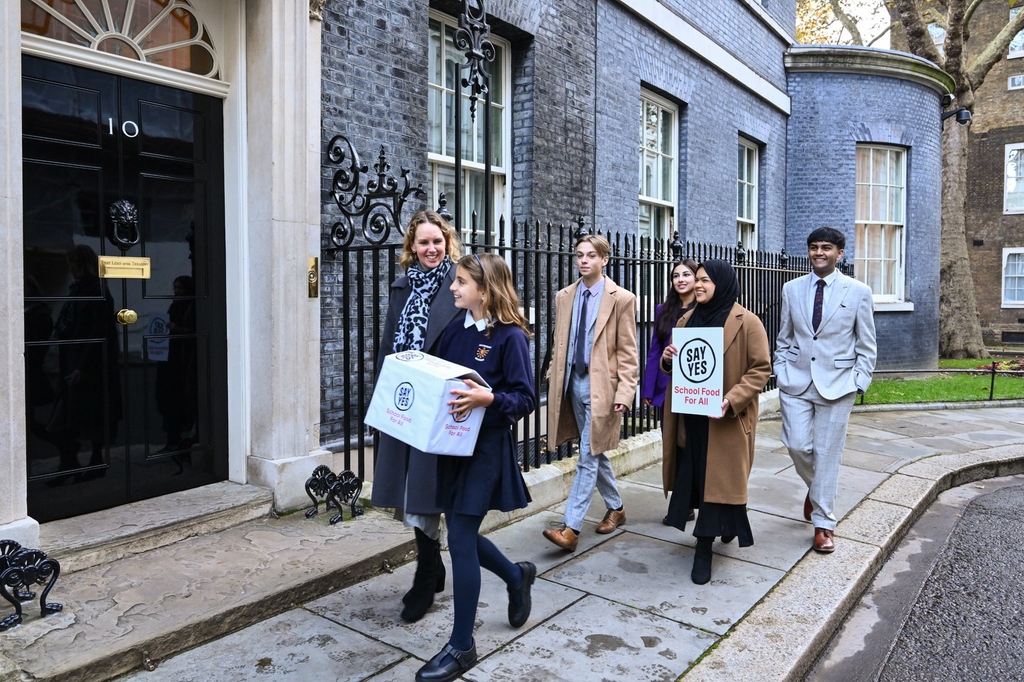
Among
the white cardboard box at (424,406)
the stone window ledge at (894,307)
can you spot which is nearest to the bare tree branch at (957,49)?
the stone window ledge at (894,307)

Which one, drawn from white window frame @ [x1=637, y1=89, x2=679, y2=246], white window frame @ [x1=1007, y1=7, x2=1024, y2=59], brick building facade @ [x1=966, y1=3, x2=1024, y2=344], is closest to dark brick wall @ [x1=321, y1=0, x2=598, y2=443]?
white window frame @ [x1=637, y1=89, x2=679, y2=246]

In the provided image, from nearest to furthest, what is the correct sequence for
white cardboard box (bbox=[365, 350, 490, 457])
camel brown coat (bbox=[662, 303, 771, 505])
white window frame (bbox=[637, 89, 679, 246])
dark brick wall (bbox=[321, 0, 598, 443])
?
white cardboard box (bbox=[365, 350, 490, 457])
camel brown coat (bbox=[662, 303, 771, 505])
dark brick wall (bbox=[321, 0, 598, 443])
white window frame (bbox=[637, 89, 679, 246])

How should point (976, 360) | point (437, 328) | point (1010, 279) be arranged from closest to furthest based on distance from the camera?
point (437, 328) → point (976, 360) → point (1010, 279)

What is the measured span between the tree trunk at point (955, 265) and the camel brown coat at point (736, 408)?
51.7ft

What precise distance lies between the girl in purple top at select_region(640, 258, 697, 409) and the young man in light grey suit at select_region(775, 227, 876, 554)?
28.6 inches

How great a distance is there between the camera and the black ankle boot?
410 cm

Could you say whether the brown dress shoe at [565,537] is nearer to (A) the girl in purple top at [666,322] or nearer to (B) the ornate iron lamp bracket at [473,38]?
(A) the girl in purple top at [666,322]

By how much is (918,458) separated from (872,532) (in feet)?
9.20

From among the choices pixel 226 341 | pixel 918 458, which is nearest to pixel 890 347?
pixel 918 458

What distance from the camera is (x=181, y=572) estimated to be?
378cm

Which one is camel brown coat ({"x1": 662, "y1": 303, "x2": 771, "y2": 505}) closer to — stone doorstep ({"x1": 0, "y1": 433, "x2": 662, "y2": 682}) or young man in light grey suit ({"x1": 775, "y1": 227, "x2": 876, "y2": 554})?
young man in light grey suit ({"x1": 775, "y1": 227, "x2": 876, "y2": 554})

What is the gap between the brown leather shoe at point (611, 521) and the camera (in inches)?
193

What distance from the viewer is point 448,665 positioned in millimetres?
2979

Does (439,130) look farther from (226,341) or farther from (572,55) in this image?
(226,341)
